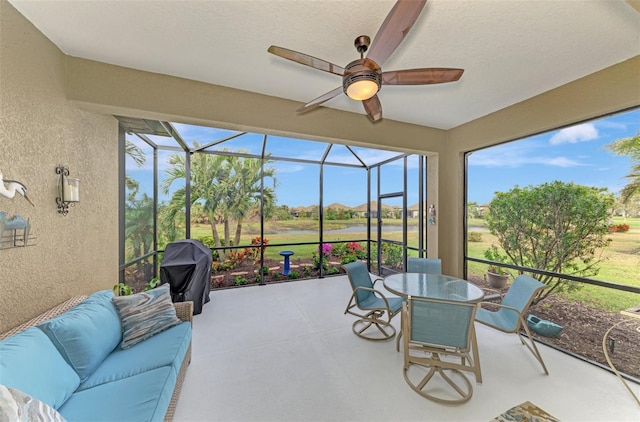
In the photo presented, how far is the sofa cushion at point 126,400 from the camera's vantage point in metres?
1.27

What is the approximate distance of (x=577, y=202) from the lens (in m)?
2.75

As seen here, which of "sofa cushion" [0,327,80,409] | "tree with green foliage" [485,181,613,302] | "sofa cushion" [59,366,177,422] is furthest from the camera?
"tree with green foliage" [485,181,613,302]

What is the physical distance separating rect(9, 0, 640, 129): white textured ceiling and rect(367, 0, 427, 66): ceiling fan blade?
35cm

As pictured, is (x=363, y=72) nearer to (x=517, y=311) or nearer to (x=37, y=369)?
(x=517, y=311)

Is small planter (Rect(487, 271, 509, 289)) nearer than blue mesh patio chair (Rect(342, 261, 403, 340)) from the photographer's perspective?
No

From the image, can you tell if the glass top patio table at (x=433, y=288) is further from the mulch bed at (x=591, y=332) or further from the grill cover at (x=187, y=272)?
the grill cover at (x=187, y=272)

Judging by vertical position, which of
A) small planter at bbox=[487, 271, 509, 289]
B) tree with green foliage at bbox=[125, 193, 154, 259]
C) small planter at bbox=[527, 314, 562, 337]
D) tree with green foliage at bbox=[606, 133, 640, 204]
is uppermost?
tree with green foliage at bbox=[606, 133, 640, 204]

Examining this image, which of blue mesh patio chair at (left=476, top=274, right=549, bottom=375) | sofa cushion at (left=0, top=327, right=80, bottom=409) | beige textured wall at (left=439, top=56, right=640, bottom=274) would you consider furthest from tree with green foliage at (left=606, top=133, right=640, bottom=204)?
sofa cushion at (left=0, top=327, right=80, bottom=409)

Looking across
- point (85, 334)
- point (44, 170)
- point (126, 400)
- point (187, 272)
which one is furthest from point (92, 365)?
point (187, 272)

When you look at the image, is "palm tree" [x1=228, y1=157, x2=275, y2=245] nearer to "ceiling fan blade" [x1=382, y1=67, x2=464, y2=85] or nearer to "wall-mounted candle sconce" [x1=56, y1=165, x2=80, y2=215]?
"wall-mounted candle sconce" [x1=56, y1=165, x2=80, y2=215]

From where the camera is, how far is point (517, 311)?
221cm

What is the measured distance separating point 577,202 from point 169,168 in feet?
21.2

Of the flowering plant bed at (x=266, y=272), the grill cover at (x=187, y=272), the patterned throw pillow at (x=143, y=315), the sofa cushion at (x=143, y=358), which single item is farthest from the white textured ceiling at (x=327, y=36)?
the flowering plant bed at (x=266, y=272)

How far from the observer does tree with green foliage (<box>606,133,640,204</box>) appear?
230 cm
